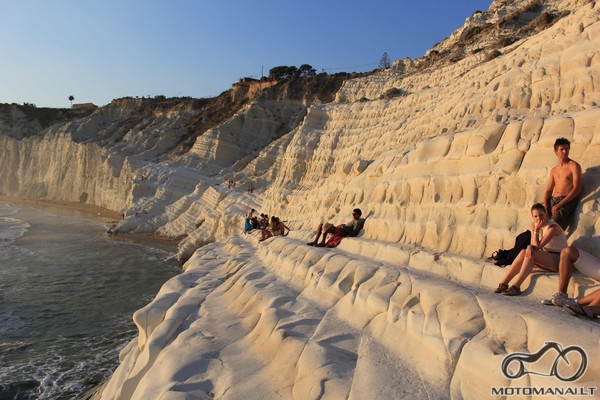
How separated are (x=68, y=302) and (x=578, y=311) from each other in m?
12.4

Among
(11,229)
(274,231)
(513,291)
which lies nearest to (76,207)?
(11,229)

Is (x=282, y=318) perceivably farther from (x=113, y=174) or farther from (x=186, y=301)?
(x=113, y=174)

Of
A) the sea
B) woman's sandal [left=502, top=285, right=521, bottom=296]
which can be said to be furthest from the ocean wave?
woman's sandal [left=502, top=285, right=521, bottom=296]

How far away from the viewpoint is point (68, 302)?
1186 cm

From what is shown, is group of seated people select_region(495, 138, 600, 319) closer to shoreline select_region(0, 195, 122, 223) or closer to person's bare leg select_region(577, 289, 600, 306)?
person's bare leg select_region(577, 289, 600, 306)

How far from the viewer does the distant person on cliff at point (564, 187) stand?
4.03 metres

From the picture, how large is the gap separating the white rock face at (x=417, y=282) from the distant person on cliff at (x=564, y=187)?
0.46 feet

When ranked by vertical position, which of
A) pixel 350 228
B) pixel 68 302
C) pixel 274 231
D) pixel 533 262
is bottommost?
pixel 68 302

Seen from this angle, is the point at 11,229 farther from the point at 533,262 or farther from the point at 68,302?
the point at 533,262

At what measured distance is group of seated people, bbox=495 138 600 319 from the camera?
330 centimetres

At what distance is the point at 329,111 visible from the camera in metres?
19.5

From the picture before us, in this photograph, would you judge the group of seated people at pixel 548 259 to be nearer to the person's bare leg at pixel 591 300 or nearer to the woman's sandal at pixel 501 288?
the woman's sandal at pixel 501 288

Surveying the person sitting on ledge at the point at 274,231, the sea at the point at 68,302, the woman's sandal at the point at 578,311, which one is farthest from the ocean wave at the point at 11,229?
the woman's sandal at the point at 578,311

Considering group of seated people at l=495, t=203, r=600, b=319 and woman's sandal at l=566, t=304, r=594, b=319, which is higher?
group of seated people at l=495, t=203, r=600, b=319
